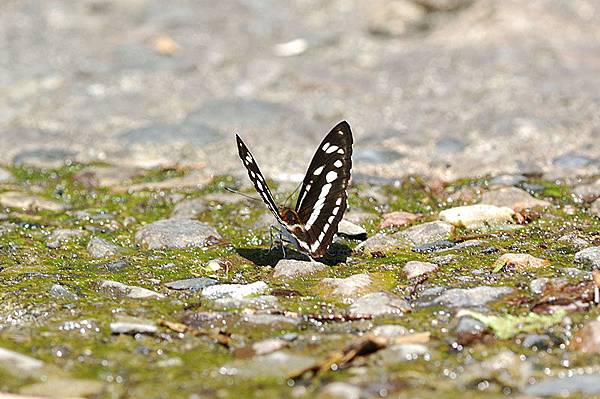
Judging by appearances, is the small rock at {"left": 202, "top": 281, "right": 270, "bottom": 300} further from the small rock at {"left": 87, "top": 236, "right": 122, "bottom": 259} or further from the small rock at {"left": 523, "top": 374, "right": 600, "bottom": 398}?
the small rock at {"left": 523, "top": 374, "right": 600, "bottom": 398}

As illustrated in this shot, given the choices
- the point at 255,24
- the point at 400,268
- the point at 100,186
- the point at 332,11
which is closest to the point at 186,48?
the point at 255,24

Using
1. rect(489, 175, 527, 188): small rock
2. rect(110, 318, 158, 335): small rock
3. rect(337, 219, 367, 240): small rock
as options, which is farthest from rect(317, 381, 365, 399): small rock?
rect(489, 175, 527, 188): small rock

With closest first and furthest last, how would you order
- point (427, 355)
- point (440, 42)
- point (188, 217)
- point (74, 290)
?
1. point (427, 355)
2. point (74, 290)
3. point (188, 217)
4. point (440, 42)

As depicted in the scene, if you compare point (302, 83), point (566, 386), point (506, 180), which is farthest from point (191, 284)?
point (302, 83)

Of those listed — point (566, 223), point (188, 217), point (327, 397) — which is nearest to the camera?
point (327, 397)

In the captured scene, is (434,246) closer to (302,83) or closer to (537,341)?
(537,341)

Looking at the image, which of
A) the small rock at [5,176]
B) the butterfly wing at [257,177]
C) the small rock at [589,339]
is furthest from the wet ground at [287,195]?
the butterfly wing at [257,177]

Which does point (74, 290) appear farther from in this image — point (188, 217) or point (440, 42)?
point (440, 42)
